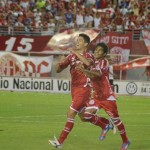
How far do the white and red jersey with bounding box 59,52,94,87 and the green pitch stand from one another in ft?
4.30

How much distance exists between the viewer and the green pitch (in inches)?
576

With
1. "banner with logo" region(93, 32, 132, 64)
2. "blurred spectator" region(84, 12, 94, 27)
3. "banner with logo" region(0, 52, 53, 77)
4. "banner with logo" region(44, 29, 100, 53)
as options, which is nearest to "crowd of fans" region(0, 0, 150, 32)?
"blurred spectator" region(84, 12, 94, 27)

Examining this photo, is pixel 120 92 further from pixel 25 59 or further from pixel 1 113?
pixel 1 113

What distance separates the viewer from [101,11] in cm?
3797

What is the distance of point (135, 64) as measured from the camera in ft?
Result: 102

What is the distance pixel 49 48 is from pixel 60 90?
2.46m

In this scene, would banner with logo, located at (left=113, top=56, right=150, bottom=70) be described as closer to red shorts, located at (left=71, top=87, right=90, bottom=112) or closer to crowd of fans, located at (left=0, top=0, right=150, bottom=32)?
crowd of fans, located at (left=0, top=0, right=150, bottom=32)

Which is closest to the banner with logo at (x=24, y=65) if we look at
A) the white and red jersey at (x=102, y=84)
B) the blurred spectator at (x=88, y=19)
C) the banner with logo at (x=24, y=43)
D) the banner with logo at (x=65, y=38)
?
the banner with logo at (x=65, y=38)

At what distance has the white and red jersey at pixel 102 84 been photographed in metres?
13.8

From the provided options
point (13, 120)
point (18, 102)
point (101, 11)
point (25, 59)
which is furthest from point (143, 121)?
point (101, 11)

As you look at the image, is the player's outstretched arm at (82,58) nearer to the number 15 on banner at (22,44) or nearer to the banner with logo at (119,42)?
the banner with logo at (119,42)

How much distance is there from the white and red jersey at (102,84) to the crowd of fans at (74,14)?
19936mm

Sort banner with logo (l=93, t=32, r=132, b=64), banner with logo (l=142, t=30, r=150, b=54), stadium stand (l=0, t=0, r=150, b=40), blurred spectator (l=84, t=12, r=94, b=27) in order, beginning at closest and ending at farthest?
banner with logo (l=93, t=32, r=132, b=64)
banner with logo (l=142, t=30, r=150, b=54)
stadium stand (l=0, t=0, r=150, b=40)
blurred spectator (l=84, t=12, r=94, b=27)

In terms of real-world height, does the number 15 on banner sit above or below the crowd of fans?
below
